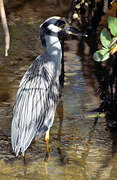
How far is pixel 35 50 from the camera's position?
6.17 m

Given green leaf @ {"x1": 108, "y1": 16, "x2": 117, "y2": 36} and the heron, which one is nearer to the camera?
green leaf @ {"x1": 108, "y1": 16, "x2": 117, "y2": 36}

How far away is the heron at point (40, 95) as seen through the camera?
377 centimetres

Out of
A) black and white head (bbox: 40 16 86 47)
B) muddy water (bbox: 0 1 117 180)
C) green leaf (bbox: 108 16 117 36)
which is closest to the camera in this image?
green leaf (bbox: 108 16 117 36)

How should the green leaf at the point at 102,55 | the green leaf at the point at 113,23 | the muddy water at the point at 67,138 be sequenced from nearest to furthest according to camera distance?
the green leaf at the point at 113,23
the green leaf at the point at 102,55
the muddy water at the point at 67,138

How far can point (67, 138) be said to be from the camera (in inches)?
166

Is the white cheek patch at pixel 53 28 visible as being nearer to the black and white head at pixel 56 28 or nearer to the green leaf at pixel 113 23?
the black and white head at pixel 56 28

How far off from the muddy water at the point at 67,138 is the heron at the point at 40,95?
16 centimetres

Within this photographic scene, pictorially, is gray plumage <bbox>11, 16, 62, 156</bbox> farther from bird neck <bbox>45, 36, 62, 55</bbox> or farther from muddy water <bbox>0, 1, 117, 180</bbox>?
muddy water <bbox>0, 1, 117, 180</bbox>

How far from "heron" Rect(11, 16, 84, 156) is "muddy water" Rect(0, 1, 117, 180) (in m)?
0.16

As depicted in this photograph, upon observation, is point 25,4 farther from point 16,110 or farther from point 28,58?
point 16,110

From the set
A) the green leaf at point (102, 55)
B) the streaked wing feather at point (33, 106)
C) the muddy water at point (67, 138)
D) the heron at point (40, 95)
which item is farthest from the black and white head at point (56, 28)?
the green leaf at point (102, 55)

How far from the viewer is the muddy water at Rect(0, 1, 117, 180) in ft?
12.3

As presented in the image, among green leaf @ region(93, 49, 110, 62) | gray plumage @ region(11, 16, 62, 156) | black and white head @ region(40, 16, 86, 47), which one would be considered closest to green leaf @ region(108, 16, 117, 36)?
green leaf @ region(93, 49, 110, 62)

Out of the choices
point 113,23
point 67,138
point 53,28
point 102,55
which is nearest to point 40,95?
point 67,138
